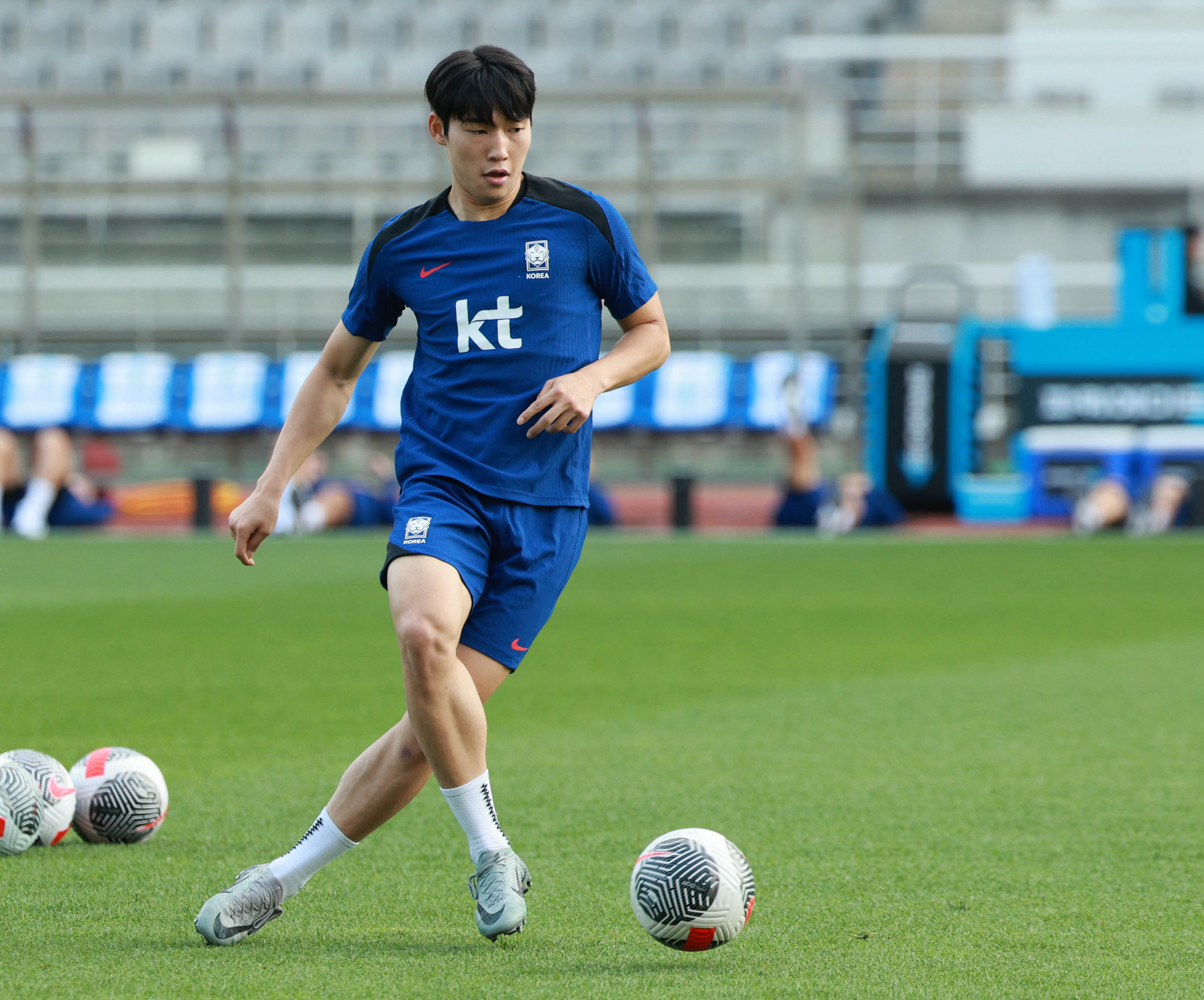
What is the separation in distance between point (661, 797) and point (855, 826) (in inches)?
27.4

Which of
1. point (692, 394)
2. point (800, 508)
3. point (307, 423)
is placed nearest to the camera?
point (307, 423)

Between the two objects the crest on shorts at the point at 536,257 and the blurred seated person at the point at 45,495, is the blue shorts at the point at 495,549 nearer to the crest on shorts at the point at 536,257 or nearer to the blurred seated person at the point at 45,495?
the crest on shorts at the point at 536,257

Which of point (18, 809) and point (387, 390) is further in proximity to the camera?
point (387, 390)

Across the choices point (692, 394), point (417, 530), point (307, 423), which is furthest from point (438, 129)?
point (692, 394)

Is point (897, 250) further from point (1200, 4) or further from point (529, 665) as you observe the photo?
point (529, 665)

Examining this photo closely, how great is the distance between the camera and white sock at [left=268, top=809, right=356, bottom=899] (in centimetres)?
363

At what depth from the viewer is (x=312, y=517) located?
17.0 metres

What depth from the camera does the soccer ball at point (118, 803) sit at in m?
4.57

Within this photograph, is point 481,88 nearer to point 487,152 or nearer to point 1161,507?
point 487,152

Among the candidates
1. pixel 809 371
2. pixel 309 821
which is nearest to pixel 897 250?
pixel 809 371

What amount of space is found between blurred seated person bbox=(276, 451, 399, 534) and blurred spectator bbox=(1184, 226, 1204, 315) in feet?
27.7

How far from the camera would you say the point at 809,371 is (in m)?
20.2

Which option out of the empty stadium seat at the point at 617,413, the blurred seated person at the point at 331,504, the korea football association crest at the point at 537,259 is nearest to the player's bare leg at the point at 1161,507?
the empty stadium seat at the point at 617,413

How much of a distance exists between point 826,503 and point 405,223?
1420 cm
